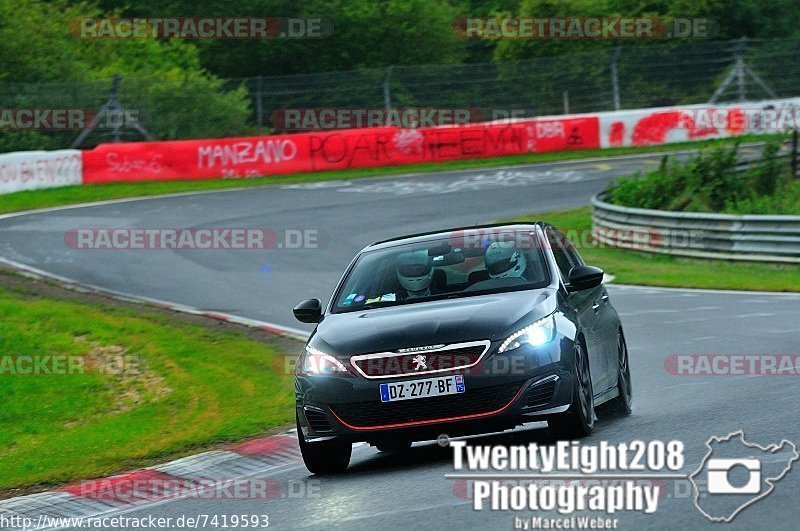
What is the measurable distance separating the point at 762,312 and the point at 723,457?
9.39 m

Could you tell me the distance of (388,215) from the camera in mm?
30516

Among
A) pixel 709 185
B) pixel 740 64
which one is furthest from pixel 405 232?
pixel 740 64

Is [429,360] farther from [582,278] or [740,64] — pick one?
[740,64]

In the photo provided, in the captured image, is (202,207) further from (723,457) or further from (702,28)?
(702,28)

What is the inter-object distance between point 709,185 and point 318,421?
20.0 meters

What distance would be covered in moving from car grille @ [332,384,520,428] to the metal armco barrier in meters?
14.7

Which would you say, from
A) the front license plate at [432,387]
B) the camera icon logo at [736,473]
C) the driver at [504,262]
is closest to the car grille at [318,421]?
the front license plate at [432,387]

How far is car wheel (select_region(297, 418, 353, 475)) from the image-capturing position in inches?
365

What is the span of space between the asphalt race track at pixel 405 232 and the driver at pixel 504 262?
1061mm

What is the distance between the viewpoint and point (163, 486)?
9.67m

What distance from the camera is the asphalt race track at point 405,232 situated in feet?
25.4
